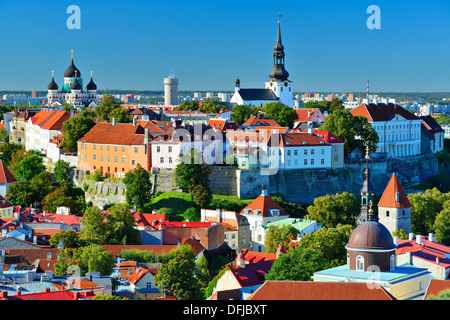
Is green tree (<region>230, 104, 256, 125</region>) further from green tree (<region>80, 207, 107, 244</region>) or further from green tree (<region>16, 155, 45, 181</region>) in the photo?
green tree (<region>80, 207, 107, 244</region>)

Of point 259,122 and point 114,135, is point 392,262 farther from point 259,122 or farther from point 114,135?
point 259,122

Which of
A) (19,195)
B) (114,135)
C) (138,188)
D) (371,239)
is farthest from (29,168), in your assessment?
(371,239)

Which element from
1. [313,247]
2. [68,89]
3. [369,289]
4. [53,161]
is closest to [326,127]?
[53,161]

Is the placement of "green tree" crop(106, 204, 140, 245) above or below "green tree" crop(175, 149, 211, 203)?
below

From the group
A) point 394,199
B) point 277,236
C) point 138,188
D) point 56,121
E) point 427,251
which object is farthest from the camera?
point 56,121

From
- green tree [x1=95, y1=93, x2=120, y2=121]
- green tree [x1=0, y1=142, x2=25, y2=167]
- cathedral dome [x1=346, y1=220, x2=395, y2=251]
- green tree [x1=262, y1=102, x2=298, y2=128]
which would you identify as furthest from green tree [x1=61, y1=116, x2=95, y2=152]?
cathedral dome [x1=346, y1=220, x2=395, y2=251]

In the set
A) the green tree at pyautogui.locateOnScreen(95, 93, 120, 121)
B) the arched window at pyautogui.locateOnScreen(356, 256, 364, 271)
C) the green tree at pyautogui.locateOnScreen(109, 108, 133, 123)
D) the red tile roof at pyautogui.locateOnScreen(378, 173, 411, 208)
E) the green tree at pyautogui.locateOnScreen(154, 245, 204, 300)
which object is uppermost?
the green tree at pyautogui.locateOnScreen(95, 93, 120, 121)
